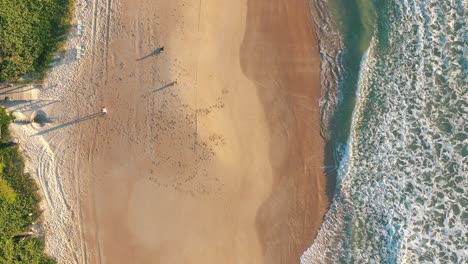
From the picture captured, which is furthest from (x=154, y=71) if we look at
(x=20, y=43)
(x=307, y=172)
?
(x=307, y=172)

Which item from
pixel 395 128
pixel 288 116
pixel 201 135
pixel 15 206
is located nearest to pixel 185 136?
pixel 201 135

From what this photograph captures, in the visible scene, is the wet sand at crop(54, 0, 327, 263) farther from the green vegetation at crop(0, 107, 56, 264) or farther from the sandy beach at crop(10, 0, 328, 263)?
the green vegetation at crop(0, 107, 56, 264)

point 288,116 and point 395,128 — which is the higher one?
point 288,116

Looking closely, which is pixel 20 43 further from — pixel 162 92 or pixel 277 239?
pixel 277 239

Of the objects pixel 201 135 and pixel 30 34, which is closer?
pixel 201 135

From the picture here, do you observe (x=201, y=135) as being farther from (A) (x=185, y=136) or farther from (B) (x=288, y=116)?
(B) (x=288, y=116)

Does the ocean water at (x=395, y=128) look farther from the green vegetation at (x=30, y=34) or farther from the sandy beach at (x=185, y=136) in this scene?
the green vegetation at (x=30, y=34)
